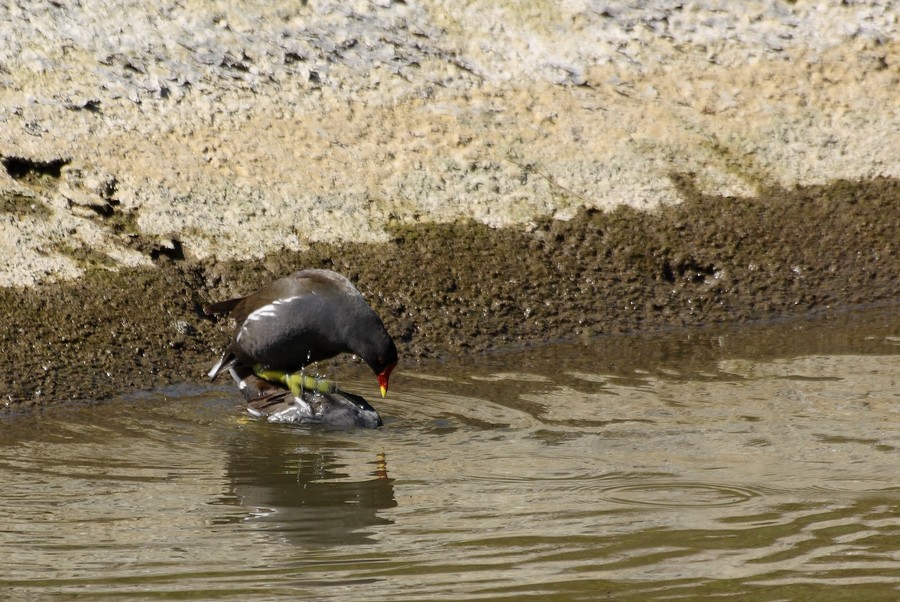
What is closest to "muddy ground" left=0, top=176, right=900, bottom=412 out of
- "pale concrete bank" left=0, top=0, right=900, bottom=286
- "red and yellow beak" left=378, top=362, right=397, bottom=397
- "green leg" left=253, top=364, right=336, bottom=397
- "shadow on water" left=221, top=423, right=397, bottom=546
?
"pale concrete bank" left=0, top=0, right=900, bottom=286

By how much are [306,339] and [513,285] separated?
183 centimetres

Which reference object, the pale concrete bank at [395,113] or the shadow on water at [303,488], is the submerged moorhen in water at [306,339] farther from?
the pale concrete bank at [395,113]

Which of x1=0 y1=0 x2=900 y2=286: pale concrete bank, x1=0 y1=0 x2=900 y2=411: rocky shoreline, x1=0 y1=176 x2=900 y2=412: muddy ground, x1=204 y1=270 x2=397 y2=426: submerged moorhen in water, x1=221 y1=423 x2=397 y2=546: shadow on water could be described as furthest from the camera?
x1=0 y1=0 x2=900 y2=286: pale concrete bank

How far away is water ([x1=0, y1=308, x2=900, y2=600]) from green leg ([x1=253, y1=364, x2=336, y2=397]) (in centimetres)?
22

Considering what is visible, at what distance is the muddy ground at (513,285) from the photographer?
6.66m

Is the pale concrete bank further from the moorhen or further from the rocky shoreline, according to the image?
the moorhen

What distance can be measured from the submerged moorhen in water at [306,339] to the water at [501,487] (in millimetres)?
160

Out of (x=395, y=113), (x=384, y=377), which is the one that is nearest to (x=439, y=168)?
(x=395, y=113)

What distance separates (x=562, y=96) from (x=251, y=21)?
2.12 metres

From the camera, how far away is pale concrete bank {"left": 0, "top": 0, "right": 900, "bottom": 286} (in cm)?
756

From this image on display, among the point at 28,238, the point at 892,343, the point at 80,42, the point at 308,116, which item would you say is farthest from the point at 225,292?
the point at 892,343

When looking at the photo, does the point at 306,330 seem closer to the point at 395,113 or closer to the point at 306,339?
the point at 306,339

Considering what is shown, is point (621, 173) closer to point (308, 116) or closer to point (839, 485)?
point (308, 116)

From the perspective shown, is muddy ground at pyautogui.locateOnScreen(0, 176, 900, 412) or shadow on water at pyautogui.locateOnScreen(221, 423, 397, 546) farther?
muddy ground at pyautogui.locateOnScreen(0, 176, 900, 412)
